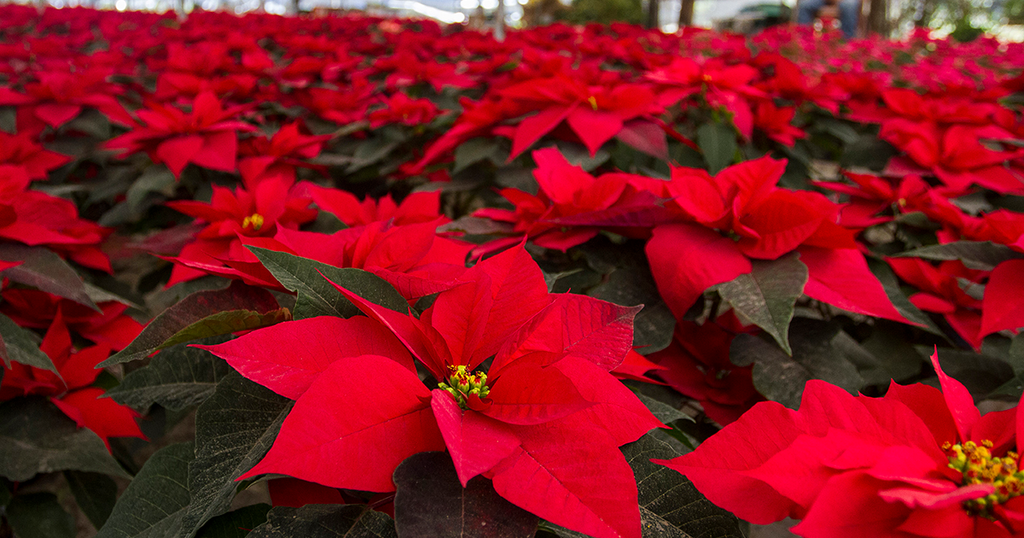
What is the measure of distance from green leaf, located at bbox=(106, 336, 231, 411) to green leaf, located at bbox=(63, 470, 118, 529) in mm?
398

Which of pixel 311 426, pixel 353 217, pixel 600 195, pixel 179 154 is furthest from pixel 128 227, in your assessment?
pixel 311 426

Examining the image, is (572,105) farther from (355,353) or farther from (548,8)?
(548,8)

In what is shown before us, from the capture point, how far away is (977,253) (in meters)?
0.66

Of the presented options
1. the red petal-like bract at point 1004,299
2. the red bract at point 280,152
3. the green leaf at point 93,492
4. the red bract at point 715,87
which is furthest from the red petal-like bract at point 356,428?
the red bract at point 715,87

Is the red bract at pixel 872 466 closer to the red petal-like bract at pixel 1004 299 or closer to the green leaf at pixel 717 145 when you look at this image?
the red petal-like bract at pixel 1004 299

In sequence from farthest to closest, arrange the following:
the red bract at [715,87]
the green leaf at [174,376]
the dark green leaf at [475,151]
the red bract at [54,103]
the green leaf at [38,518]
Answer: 1. the red bract at [54,103]
2. the red bract at [715,87]
3. the dark green leaf at [475,151]
4. the green leaf at [38,518]
5. the green leaf at [174,376]

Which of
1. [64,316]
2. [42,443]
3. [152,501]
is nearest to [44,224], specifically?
[64,316]

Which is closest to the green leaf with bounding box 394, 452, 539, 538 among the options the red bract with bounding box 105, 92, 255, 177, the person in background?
the red bract with bounding box 105, 92, 255, 177

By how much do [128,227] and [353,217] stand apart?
101cm

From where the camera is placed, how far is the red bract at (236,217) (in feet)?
2.18

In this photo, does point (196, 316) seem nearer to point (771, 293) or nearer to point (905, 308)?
point (771, 293)

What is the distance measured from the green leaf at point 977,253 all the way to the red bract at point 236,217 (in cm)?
71

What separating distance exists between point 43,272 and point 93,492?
33 cm

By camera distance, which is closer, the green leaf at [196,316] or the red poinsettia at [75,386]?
the green leaf at [196,316]
